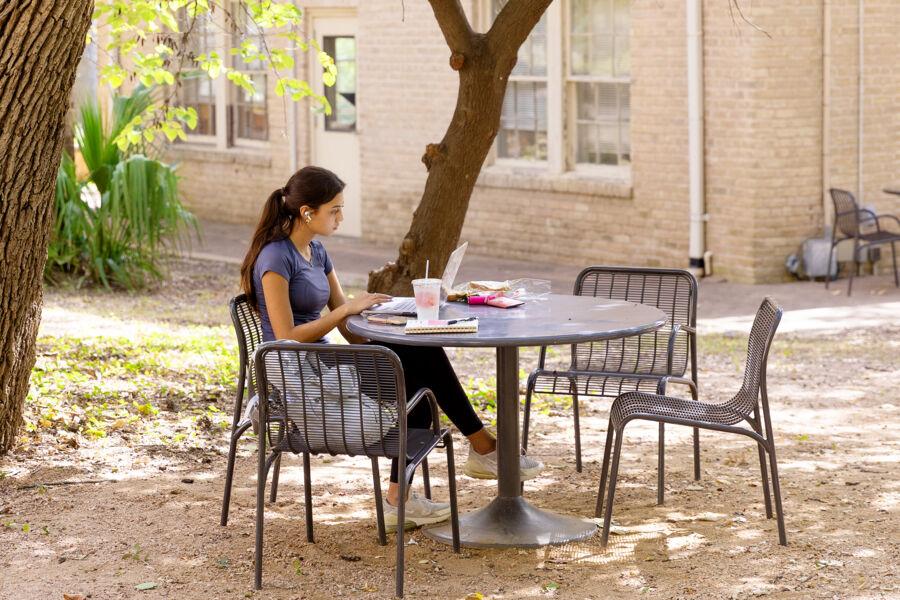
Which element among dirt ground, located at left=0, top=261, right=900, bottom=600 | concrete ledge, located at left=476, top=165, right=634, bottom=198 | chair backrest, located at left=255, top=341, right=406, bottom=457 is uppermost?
concrete ledge, located at left=476, top=165, right=634, bottom=198

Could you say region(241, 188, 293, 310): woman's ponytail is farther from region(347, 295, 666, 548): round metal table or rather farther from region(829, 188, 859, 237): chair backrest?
region(829, 188, 859, 237): chair backrest

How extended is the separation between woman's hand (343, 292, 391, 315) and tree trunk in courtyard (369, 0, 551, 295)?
1.66m

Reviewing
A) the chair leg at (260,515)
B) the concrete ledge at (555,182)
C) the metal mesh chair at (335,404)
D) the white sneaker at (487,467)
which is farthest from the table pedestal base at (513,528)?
the concrete ledge at (555,182)

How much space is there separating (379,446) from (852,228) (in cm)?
818

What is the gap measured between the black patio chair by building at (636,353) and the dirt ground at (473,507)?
366 mm

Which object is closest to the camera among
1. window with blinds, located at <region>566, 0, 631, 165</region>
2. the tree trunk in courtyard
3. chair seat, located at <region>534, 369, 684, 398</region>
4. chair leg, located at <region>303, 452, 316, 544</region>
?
chair leg, located at <region>303, 452, 316, 544</region>

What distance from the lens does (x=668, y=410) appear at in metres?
5.08

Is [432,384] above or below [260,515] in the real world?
above

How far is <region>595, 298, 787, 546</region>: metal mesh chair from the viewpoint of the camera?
494 cm

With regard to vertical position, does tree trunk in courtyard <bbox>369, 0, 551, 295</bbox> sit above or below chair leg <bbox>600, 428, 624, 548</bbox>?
above

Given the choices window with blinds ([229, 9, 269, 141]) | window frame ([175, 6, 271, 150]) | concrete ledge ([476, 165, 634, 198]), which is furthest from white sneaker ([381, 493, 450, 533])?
window frame ([175, 6, 271, 150])

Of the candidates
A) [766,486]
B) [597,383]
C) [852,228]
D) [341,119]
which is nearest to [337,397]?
[597,383]

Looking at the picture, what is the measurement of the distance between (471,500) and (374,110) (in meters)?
10.1

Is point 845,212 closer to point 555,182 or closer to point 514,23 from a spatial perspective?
point 555,182
